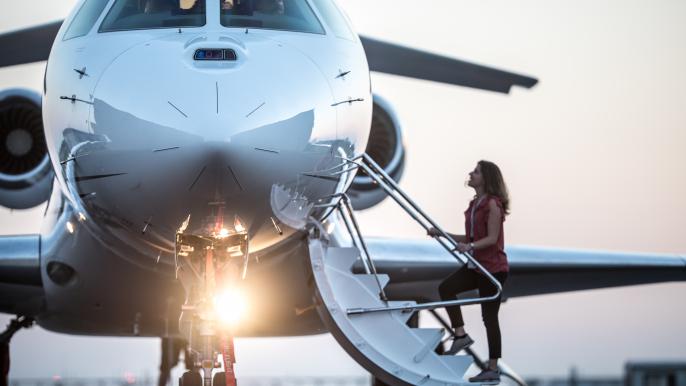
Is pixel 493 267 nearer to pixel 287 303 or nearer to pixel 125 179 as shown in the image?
pixel 287 303

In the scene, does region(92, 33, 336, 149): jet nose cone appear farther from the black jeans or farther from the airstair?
the black jeans

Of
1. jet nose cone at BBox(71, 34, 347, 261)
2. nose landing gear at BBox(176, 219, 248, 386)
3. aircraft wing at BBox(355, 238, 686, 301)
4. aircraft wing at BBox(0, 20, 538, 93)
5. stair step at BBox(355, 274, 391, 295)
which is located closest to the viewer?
jet nose cone at BBox(71, 34, 347, 261)

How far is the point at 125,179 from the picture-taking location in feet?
28.2

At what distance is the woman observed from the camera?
1055 cm

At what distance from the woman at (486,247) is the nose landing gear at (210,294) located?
6.58 feet

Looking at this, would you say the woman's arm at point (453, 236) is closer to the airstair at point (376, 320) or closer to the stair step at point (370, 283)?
the airstair at point (376, 320)

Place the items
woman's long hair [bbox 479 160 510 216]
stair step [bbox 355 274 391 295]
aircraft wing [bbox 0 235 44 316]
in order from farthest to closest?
aircraft wing [bbox 0 235 44 316] → stair step [bbox 355 274 391 295] → woman's long hair [bbox 479 160 510 216]

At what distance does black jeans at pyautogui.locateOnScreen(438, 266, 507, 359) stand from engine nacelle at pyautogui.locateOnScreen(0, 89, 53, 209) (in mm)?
4849

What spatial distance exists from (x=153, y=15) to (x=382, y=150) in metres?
4.91

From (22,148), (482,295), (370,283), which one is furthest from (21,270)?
(482,295)

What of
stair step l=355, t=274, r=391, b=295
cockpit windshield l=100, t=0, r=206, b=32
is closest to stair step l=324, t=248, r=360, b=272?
stair step l=355, t=274, r=391, b=295

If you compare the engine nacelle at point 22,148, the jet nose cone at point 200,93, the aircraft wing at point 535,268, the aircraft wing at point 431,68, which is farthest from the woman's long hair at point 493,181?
the engine nacelle at point 22,148

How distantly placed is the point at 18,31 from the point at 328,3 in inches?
154

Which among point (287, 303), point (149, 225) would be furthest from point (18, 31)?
point (149, 225)
